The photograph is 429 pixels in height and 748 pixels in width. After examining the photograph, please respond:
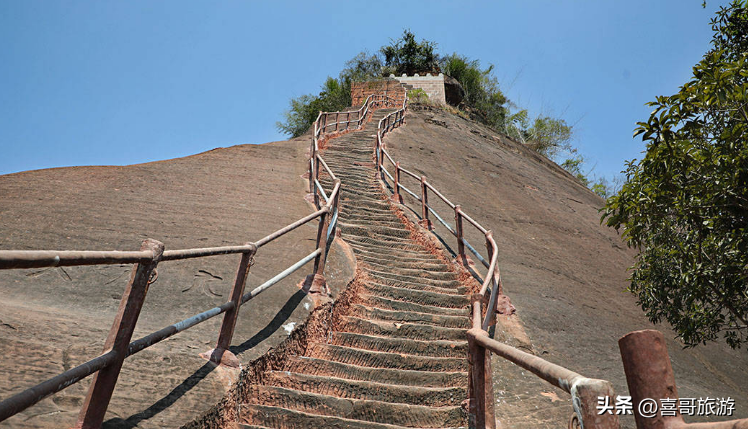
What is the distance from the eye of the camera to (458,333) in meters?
5.54

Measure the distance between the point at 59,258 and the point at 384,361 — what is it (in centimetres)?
338

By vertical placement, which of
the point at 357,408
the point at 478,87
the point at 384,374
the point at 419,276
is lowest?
the point at 357,408

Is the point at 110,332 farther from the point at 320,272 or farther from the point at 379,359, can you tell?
the point at 320,272

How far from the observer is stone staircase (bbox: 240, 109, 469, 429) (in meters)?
3.94

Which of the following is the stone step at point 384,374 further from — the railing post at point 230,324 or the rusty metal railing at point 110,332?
the rusty metal railing at point 110,332

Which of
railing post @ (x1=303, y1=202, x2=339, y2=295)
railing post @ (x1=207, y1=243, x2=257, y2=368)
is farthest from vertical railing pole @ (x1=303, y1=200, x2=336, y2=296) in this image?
railing post @ (x1=207, y1=243, x2=257, y2=368)

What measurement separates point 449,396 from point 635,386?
298 cm

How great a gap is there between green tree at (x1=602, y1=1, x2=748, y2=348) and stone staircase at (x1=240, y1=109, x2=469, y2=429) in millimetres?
2588

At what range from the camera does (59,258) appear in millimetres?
1881

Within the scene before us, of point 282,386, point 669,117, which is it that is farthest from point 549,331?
point 282,386

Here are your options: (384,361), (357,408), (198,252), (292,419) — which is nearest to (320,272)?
(384,361)

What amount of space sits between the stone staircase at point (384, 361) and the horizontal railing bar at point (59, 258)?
184cm

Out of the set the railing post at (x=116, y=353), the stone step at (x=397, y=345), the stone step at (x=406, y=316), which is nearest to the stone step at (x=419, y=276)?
the stone step at (x=406, y=316)

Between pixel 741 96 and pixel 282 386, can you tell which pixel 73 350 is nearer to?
pixel 282 386
